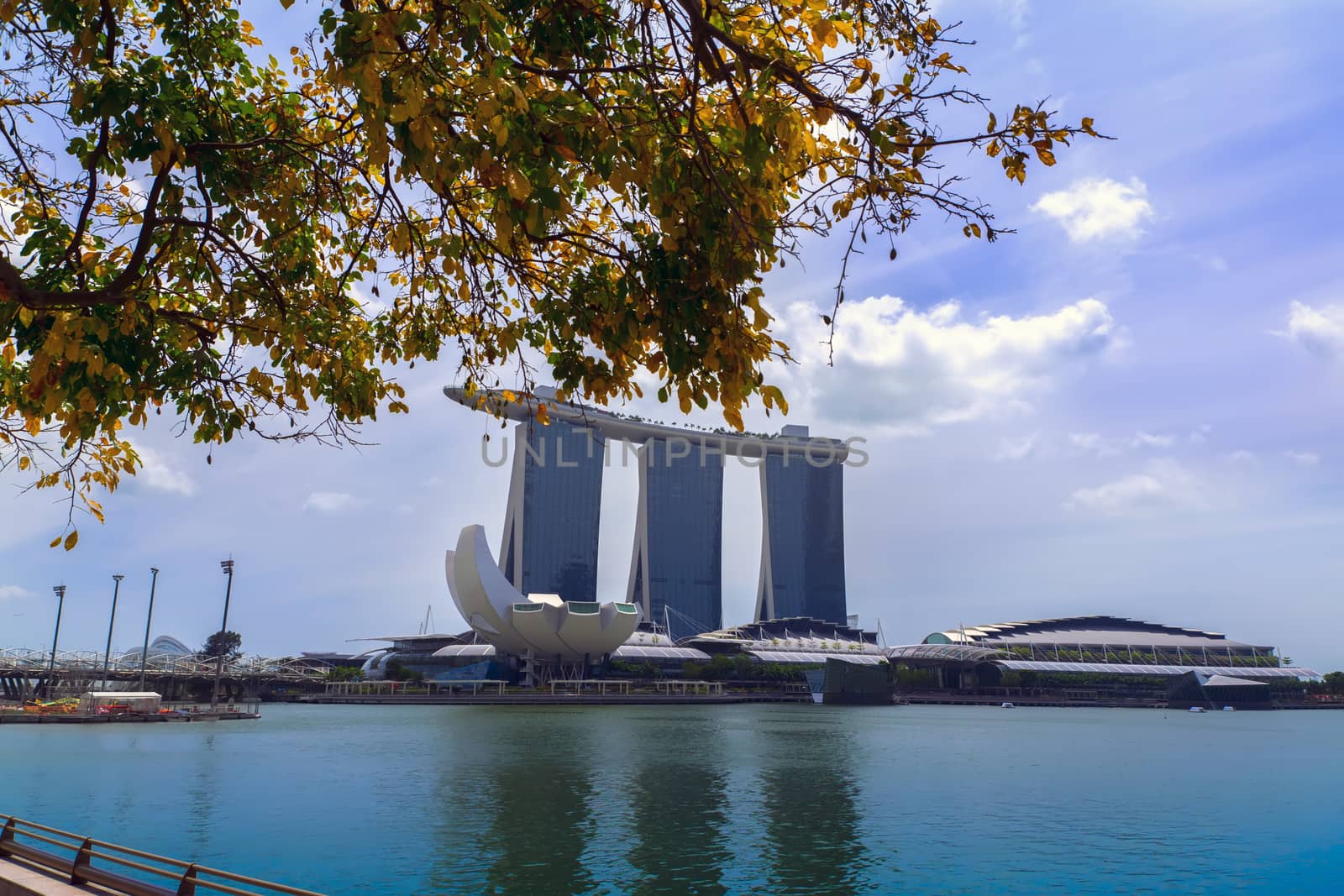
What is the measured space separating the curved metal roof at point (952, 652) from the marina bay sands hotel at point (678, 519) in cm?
2694

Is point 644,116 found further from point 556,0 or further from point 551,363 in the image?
point 551,363

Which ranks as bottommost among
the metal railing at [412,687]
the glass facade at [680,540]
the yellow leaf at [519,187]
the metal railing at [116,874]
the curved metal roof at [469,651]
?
the metal railing at [412,687]

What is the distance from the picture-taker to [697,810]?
19.5 metres

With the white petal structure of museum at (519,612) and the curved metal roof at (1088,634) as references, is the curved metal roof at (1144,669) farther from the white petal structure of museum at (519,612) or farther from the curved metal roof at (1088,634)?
the white petal structure of museum at (519,612)

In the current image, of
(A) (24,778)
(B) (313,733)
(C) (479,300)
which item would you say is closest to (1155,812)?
(C) (479,300)

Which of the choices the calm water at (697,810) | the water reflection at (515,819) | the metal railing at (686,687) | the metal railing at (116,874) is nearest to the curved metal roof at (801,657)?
the metal railing at (686,687)

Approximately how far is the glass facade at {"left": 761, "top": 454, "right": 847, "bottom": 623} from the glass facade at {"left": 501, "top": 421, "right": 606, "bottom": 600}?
24802mm

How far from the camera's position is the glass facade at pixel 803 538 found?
412 feet

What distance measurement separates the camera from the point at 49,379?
5.20 metres

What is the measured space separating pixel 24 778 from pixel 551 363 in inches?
1000

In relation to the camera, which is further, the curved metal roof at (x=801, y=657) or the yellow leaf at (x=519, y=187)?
the curved metal roof at (x=801, y=657)

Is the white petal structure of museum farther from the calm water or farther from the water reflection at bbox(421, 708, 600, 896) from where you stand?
the water reflection at bbox(421, 708, 600, 896)

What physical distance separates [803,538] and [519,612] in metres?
53.2

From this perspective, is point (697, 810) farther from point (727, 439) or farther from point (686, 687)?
point (727, 439)
